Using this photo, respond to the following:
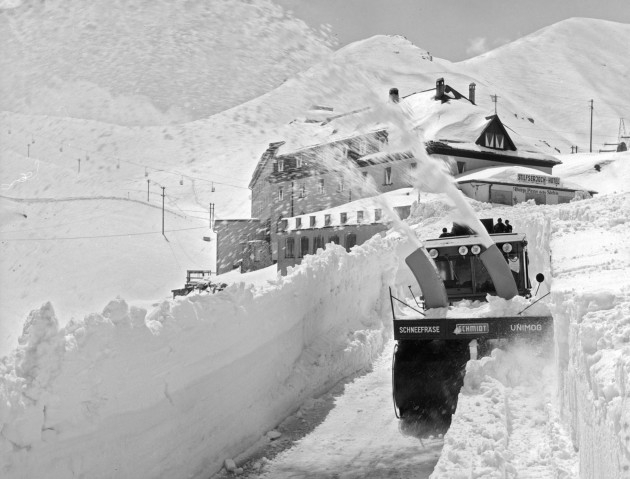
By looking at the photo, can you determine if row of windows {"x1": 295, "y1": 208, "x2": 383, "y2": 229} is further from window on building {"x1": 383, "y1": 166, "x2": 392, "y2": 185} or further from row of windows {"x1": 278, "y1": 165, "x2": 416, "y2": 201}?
window on building {"x1": 383, "y1": 166, "x2": 392, "y2": 185}

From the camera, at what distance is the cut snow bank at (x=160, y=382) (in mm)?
6051

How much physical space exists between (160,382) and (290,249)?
136 ft

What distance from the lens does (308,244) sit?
154 ft

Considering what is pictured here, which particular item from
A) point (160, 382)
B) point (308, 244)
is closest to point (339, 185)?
point (308, 244)

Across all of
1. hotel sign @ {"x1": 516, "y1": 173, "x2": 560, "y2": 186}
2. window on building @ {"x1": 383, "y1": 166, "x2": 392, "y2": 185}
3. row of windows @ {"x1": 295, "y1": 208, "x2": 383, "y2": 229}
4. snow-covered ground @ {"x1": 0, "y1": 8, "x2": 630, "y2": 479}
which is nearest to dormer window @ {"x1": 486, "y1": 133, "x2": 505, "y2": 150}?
hotel sign @ {"x1": 516, "y1": 173, "x2": 560, "y2": 186}

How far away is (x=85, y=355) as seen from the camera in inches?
260

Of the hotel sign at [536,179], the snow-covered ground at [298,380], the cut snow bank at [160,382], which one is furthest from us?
the hotel sign at [536,179]

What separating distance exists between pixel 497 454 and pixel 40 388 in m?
3.94

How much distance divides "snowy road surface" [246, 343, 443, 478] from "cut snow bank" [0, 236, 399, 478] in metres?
0.71

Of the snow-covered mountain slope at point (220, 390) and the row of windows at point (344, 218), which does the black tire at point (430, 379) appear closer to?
the snow-covered mountain slope at point (220, 390)

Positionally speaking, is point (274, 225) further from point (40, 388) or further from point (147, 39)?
point (40, 388)

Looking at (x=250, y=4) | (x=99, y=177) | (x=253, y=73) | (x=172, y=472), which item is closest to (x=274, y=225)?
(x=253, y=73)

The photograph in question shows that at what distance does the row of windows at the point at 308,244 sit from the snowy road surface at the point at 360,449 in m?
32.0

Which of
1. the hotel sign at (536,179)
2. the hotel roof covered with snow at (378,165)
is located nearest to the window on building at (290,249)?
the hotel roof covered with snow at (378,165)
